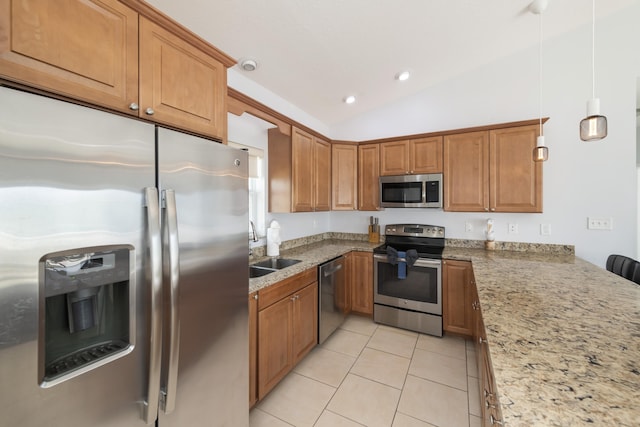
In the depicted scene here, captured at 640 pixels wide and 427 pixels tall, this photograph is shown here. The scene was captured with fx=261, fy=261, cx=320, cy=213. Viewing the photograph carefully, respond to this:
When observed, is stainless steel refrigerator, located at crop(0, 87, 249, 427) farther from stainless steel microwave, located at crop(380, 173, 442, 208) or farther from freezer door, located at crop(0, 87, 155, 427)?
stainless steel microwave, located at crop(380, 173, 442, 208)

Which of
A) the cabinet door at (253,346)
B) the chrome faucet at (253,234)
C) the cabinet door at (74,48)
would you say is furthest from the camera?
the chrome faucet at (253,234)

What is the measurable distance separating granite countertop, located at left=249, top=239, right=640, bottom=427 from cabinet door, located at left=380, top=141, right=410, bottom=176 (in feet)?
5.57

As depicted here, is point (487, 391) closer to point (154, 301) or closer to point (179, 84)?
point (154, 301)

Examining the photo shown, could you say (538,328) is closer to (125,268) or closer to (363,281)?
(125,268)

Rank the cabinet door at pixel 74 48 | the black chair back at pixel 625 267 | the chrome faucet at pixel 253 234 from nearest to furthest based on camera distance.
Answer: the cabinet door at pixel 74 48 < the black chair back at pixel 625 267 < the chrome faucet at pixel 253 234

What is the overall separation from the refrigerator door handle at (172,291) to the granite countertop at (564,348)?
1141 millimetres

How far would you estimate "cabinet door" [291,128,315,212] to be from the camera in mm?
2762

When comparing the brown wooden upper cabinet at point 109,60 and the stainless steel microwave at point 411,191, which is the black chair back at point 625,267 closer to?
the stainless steel microwave at point 411,191

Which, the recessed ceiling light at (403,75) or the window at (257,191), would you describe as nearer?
the window at (257,191)

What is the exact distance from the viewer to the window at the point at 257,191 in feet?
9.04

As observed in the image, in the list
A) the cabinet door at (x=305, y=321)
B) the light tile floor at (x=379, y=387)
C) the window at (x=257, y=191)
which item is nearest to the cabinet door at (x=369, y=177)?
the window at (x=257, y=191)

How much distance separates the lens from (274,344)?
1.96 meters

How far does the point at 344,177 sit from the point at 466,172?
1.47m

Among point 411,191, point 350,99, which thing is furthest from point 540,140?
point 350,99
